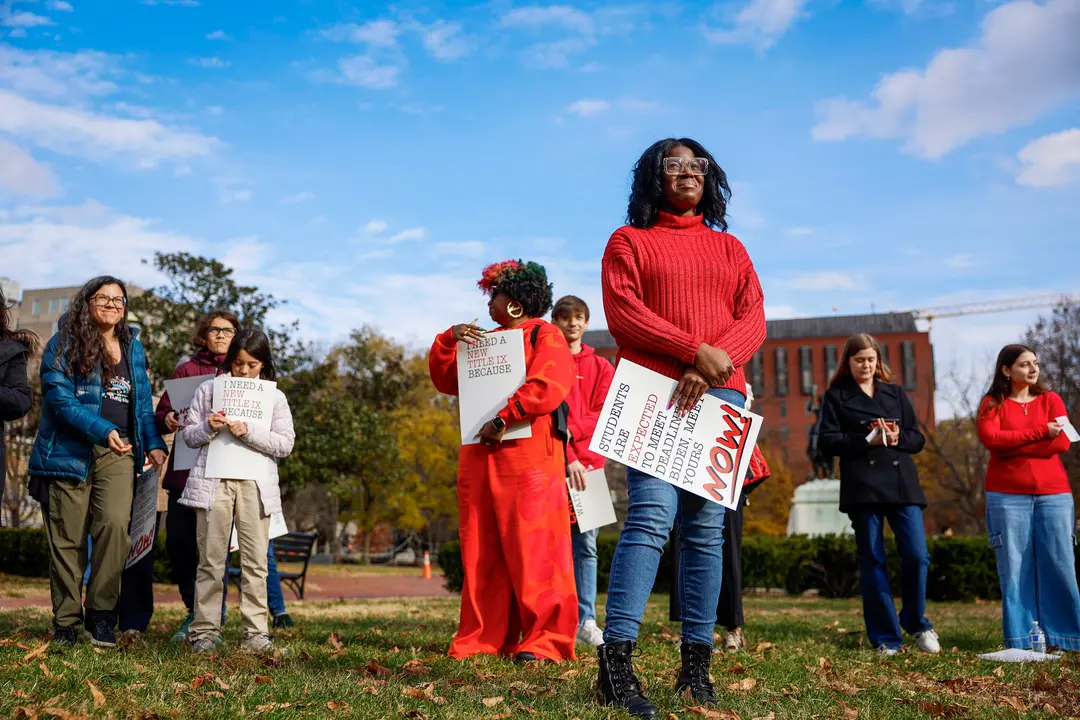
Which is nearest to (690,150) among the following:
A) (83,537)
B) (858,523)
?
(858,523)

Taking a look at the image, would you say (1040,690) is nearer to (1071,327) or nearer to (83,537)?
(83,537)

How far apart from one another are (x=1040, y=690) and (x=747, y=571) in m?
10.4

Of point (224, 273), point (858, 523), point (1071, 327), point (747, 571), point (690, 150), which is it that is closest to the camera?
point (690, 150)

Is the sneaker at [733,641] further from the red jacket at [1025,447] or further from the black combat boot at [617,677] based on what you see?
the black combat boot at [617,677]

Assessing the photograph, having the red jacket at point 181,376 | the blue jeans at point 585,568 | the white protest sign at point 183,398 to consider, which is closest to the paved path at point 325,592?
the red jacket at point 181,376

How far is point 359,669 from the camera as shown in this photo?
173 inches

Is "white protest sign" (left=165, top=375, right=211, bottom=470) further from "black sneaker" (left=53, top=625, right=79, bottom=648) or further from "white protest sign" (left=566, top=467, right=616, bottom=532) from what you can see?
"white protest sign" (left=566, top=467, right=616, bottom=532)

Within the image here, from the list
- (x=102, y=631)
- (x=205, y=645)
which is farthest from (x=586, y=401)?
(x=102, y=631)

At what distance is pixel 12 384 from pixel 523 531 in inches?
107

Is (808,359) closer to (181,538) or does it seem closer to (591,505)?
(591,505)

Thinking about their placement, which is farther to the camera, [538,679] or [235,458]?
[235,458]

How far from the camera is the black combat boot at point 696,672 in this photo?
3604 millimetres

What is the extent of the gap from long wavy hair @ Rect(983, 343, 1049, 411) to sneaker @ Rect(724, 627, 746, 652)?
227 centimetres

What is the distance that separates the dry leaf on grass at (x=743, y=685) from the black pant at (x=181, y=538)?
11.1ft
